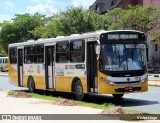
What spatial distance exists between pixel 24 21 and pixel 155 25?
1462 inches

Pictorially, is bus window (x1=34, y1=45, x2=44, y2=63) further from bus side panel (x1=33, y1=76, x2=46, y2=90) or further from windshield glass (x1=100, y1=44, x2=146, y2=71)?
windshield glass (x1=100, y1=44, x2=146, y2=71)

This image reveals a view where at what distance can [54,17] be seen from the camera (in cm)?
5784

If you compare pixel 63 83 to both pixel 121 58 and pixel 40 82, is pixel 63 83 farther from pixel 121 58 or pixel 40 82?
pixel 121 58

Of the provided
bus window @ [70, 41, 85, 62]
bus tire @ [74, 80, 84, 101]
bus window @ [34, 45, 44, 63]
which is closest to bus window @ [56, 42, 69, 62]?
bus window @ [70, 41, 85, 62]

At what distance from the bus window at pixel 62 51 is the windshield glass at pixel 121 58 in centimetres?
334

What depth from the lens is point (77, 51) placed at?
2070 centimetres

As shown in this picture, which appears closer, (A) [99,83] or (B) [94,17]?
(A) [99,83]

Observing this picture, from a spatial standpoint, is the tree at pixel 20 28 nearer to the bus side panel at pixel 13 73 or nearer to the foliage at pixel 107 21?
the foliage at pixel 107 21

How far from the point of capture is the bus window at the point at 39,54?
24.6 m

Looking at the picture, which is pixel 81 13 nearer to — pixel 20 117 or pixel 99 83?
pixel 99 83

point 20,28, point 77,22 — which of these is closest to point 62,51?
point 77,22

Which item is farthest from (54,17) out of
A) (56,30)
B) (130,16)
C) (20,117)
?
(20,117)

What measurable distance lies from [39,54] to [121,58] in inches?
291

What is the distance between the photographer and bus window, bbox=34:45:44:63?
24555 millimetres
